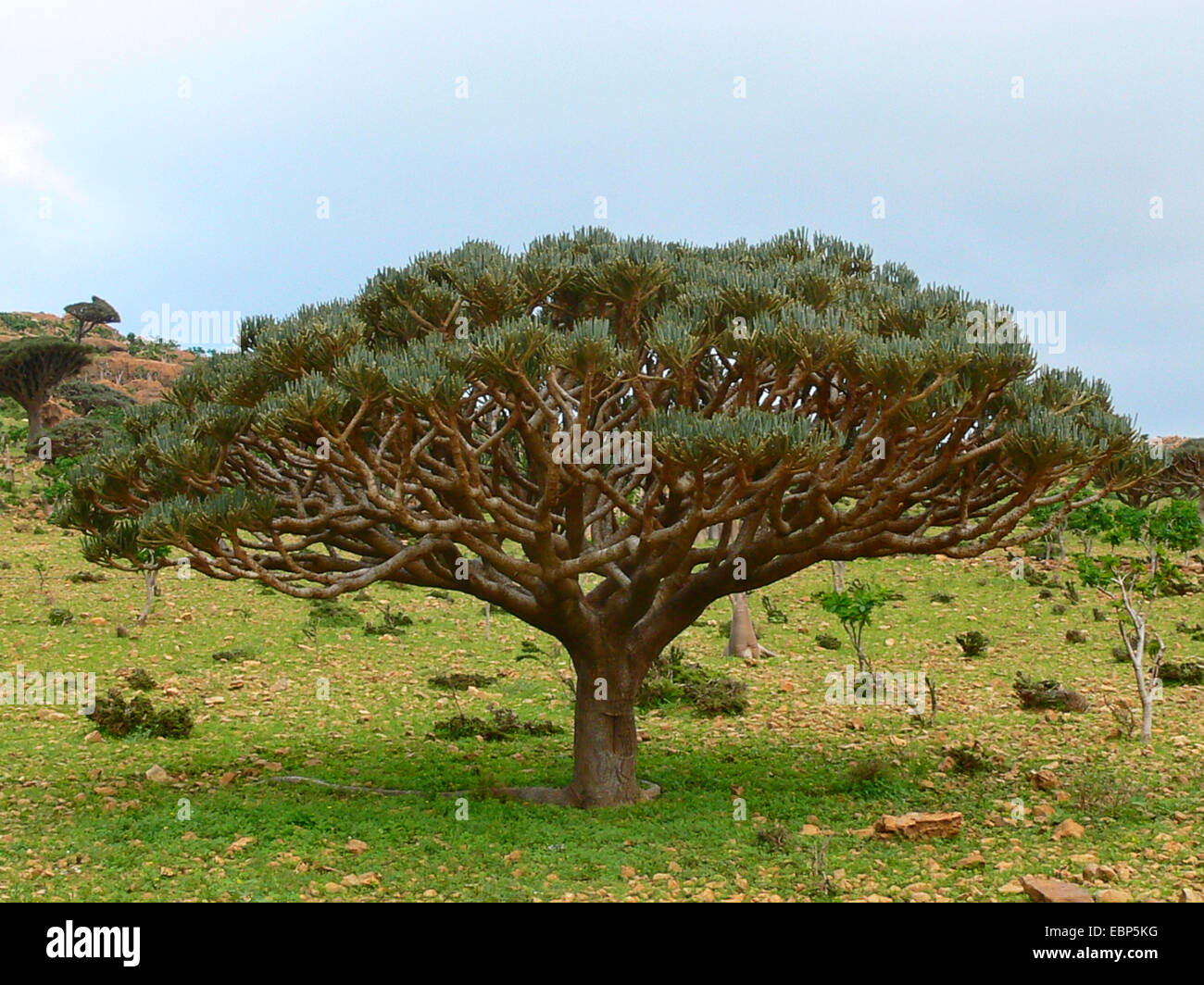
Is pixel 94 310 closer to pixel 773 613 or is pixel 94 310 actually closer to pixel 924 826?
pixel 773 613

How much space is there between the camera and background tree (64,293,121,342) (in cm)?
9488

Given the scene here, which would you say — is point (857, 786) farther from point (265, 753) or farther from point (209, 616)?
point (209, 616)

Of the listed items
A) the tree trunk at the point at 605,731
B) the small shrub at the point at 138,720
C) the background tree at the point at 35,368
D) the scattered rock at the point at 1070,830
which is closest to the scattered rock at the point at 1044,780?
the scattered rock at the point at 1070,830

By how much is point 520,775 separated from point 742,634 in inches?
407

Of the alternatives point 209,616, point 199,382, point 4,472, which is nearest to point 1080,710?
point 199,382

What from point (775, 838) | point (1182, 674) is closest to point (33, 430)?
point (775, 838)

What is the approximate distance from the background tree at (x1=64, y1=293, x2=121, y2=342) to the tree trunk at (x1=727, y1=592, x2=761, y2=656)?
89389 mm

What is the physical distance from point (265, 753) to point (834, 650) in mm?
14495

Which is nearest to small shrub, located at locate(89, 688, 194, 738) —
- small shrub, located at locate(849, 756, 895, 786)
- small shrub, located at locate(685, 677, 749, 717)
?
small shrub, located at locate(685, 677, 749, 717)

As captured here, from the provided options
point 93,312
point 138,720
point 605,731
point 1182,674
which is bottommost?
point 138,720

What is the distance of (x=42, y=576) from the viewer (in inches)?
1107

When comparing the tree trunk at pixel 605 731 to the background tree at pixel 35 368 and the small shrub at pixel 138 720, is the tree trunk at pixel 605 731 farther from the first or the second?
the background tree at pixel 35 368

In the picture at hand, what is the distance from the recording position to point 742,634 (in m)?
24.0

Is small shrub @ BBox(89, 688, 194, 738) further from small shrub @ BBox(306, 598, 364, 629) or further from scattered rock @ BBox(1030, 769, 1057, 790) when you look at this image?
scattered rock @ BBox(1030, 769, 1057, 790)
